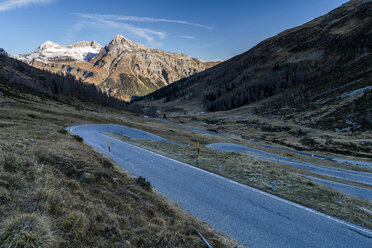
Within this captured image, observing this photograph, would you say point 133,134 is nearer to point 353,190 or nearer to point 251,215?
point 251,215

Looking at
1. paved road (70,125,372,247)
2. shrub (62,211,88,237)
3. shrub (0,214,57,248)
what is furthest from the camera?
paved road (70,125,372,247)

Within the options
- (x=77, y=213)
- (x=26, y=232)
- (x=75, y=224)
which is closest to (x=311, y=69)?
(x=77, y=213)

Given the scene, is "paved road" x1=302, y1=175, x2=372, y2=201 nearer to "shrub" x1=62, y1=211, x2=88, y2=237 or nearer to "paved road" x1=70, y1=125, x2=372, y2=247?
"paved road" x1=70, y1=125, x2=372, y2=247

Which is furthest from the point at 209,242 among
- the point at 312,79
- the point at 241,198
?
the point at 312,79

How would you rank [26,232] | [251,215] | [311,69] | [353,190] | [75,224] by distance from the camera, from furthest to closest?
[311,69], [353,190], [251,215], [75,224], [26,232]

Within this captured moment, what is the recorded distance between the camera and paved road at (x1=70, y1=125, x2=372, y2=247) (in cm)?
622

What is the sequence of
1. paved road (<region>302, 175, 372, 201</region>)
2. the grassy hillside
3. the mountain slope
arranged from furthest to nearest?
the mountain slope, paved road (<region>302, 175, 372, 201</region>), the grassy hillside

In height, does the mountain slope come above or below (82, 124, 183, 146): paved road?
above

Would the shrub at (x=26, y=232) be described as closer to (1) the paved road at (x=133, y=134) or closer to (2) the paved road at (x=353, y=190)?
(2) the paved road at (x=353, y=190)

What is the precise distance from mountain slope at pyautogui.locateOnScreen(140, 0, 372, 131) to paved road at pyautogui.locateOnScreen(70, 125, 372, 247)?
209 ft

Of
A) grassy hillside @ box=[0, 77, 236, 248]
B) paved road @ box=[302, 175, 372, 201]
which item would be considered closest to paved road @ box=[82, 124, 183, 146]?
paved road @ box=[302, 175, 372, 201]

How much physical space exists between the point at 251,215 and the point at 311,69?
511 ft

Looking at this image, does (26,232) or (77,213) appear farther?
(77,213)

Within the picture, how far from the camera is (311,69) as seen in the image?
13038cm
